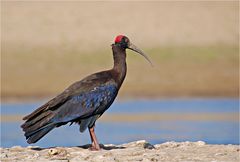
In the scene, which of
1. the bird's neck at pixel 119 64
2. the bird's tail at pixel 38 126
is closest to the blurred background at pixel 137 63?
the bird's neck at pixel 119 64

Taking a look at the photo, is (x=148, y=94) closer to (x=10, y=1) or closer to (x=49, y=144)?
(x=49, y=144)

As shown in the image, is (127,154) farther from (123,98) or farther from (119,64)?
(123,98)

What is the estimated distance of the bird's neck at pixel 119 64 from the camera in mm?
11617

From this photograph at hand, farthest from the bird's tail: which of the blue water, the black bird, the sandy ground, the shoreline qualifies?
the shoreline

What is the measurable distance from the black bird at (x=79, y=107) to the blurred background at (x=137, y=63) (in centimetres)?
485

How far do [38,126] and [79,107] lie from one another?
2.01 feet

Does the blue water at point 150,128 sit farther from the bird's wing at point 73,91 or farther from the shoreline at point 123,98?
the bird's wing at point 73,91

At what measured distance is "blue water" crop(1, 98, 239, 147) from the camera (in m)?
16.9

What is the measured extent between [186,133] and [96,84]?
7.09m

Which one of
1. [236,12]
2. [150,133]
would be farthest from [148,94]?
[236,12]

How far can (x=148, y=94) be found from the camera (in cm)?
2505

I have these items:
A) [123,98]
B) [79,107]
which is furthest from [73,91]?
[123,98]

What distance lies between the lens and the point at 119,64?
11727 mm

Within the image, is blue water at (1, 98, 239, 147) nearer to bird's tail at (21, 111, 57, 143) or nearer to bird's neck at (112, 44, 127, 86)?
bird's neck at (112, 44, 127, 86)
